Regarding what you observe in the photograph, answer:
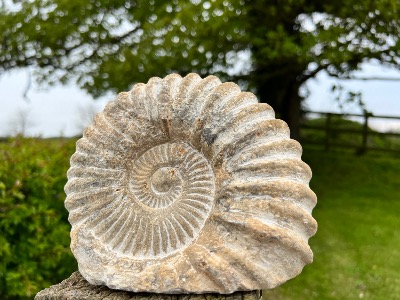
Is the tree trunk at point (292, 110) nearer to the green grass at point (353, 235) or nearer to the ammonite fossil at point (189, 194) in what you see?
the green grass at point (353, 235)

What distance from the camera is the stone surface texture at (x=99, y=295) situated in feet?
13.1

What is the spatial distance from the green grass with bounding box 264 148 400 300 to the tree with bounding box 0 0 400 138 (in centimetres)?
145

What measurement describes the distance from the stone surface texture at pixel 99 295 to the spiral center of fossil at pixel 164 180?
2.50ft

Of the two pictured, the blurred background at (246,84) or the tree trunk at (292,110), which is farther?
the tree trunk at (292,110)

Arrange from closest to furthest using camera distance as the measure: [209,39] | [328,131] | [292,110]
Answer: [209,39] → [292,110] → [328,131]

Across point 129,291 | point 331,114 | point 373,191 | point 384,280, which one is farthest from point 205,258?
point 331,114

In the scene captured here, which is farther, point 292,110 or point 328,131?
point 328,131

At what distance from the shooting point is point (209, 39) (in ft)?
27.3

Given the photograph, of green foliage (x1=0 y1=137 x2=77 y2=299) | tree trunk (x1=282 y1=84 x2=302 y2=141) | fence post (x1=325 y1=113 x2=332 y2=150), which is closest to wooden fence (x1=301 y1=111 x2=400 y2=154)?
fence post (x1=325 y1=113 x2=332 y2=150)

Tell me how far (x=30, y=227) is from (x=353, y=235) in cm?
479

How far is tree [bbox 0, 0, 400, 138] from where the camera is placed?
826cm

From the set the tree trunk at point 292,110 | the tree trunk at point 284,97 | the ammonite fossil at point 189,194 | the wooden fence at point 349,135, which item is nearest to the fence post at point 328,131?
the wooden fence at point 349,135

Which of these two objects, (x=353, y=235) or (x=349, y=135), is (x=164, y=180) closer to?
Result: (x=353, y=235)

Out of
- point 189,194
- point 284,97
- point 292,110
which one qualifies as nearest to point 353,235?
point 292,110
